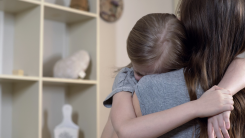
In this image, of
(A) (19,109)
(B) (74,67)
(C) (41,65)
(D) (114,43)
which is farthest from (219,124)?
(D) (114,43)

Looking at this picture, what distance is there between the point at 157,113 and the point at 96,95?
1.18 meters

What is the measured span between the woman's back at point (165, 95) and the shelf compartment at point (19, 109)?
1.00 m

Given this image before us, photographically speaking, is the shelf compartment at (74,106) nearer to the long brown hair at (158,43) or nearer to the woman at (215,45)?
the long brown hair at (158,43)

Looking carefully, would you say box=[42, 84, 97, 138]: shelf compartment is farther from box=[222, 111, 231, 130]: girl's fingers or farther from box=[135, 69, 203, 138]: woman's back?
box=[222, 111, 231, 130]: girl's fingers

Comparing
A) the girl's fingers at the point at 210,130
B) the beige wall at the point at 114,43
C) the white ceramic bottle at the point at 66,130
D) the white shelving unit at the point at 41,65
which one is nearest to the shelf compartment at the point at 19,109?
the white shelving unit at the point at 41,65

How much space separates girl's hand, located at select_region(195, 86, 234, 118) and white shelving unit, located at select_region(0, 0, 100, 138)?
111 centimetres

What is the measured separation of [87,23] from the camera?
192 cm

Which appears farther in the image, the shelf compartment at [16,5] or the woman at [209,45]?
the shelf compartment at [16,5]

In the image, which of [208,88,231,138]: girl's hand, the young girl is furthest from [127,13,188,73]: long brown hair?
[208,88,231,138]: girl's hand

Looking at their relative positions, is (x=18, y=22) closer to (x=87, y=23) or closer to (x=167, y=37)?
(x=87, y=23)

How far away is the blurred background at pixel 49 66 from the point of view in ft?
5.23

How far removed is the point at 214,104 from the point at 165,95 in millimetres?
119

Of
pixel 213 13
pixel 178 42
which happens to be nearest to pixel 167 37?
pixel 178 42

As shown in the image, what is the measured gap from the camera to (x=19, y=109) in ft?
5.57
